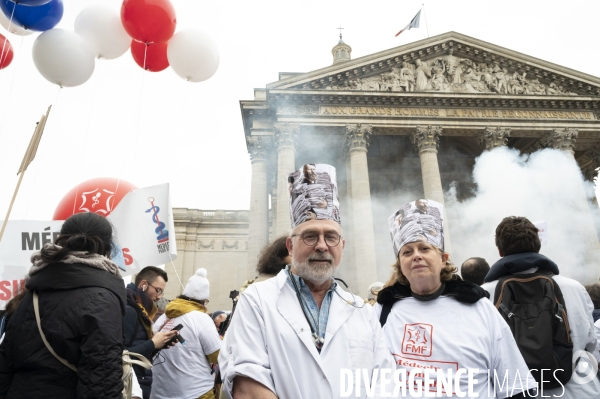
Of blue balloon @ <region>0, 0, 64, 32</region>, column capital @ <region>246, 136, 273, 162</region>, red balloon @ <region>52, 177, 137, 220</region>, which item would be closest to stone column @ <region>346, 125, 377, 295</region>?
column capital @ <region>246, 136, 273, 162</region>

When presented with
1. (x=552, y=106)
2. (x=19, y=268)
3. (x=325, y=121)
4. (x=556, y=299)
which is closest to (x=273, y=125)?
(x=325, y=121)

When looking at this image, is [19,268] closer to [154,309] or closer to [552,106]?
[154,309]

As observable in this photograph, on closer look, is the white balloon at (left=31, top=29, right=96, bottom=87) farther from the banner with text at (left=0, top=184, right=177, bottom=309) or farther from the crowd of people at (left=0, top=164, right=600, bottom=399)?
the crowd of people at (left=0, top=164, right=600, bottom=399)

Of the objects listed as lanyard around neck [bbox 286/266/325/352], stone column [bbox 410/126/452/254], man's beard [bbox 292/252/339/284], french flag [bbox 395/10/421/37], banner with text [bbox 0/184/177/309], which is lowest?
lanyard around neck [bbox 286/266/325/352]

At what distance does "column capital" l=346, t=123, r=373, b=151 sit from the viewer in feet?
64.7

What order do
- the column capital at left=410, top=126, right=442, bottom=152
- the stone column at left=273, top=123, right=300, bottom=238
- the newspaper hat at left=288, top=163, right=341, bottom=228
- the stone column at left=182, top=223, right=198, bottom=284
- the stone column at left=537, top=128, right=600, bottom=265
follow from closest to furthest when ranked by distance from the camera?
the newspaper hat at left=288, top=163, right=341, bottom=228 < the stone column at left=273, top=123, right=300, bottom=238 < the stone column at left=537, top=128, right=600, bottom=265 < the column capital at left=410, top=126, right=442, bottom=152 < the stone column at left=182, top=223, right=198, bottom=284

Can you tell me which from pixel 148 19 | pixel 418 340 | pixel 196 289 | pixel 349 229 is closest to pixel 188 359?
pixel 196 289

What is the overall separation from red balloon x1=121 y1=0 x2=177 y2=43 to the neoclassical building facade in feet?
41.5

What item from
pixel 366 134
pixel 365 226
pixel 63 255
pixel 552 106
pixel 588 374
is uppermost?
pixel 552 106

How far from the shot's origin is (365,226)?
712 inches

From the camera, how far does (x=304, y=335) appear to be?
5.97 ft

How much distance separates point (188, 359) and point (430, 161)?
17340 millimetres

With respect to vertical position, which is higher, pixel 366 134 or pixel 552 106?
pixel 552 106

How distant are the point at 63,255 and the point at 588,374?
3500 millimetres
